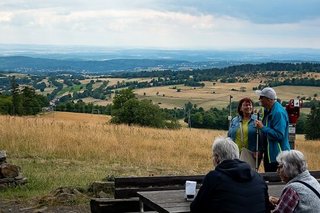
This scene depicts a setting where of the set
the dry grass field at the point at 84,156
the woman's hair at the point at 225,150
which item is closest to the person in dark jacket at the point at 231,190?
the woman's hair at the point at 225,150

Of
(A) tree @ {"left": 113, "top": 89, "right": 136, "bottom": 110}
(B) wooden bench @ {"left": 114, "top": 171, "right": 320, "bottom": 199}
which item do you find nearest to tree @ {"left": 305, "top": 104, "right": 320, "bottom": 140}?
(A) tree @ {"left": 113, "top": 89, "right": 136, "bottom": 110}

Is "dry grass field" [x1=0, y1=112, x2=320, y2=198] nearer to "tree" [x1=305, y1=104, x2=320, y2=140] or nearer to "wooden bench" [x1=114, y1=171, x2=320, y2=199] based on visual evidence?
"wooden bench" [x1=114, y1=171, x2=320, y2=199]

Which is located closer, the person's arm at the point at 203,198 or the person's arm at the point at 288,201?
the person's arm at the point at 203,198

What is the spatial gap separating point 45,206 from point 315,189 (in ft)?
14.9

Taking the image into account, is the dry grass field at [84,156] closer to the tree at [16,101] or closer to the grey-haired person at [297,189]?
the grey-haired person at [297,189]

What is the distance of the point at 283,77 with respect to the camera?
102125 mm

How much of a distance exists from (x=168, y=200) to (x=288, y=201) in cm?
114

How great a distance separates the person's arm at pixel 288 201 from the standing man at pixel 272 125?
9.00 ft

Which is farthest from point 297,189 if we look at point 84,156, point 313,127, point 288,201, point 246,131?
point 313,127

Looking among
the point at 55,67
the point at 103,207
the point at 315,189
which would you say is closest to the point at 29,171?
the point at 103,207

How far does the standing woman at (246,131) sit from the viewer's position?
692cm

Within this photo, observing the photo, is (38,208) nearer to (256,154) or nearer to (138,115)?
(256,154)

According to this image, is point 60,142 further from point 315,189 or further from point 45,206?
point 315,189

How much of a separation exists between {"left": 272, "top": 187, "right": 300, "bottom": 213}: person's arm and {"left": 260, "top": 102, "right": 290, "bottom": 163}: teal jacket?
9.14ft
